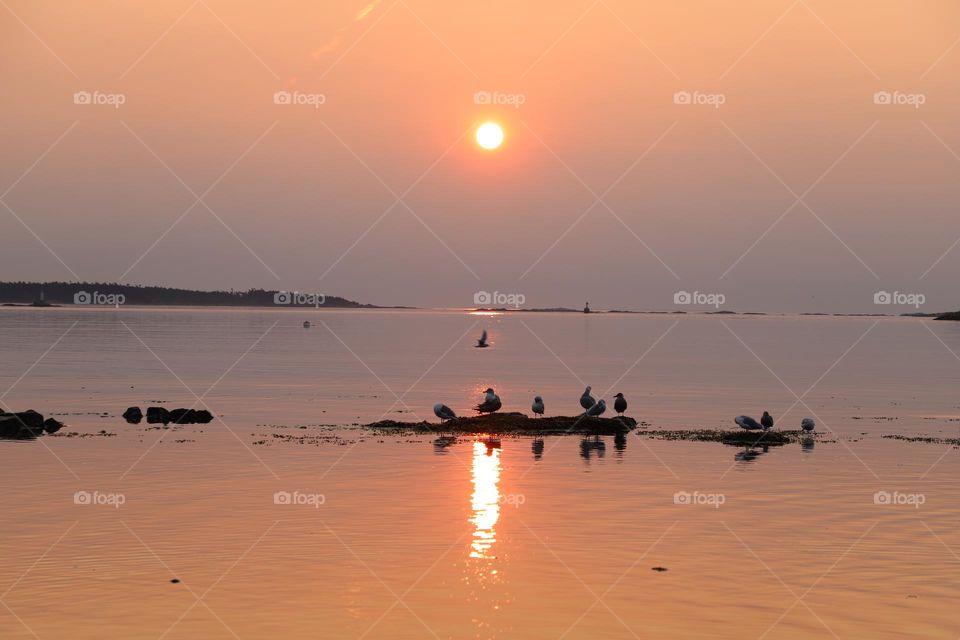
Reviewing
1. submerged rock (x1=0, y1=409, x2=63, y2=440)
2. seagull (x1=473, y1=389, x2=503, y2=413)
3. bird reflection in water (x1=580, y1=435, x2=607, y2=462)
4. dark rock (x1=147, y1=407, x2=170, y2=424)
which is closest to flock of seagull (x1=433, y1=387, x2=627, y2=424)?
seagull (x1=473, y1=389, x2=503, y2=413)

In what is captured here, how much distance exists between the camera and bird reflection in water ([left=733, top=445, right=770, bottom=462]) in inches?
1395

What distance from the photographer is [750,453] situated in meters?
37.1

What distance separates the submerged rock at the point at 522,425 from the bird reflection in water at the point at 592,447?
33.8 inches

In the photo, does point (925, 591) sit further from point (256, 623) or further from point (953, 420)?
point (953, 420)

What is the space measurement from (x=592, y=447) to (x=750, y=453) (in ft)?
18.0

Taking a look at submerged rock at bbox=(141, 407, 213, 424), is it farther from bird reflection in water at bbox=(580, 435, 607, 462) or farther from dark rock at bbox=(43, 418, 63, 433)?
bird reflection in water at bbox=(580, 435, 607, 462)

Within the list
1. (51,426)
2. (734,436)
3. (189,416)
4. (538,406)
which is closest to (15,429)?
(51,426)

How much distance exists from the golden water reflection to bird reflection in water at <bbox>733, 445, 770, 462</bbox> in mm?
7948

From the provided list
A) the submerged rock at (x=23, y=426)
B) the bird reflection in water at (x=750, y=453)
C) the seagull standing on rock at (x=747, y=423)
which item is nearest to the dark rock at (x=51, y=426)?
the submerged rock at (x=23, y=426)

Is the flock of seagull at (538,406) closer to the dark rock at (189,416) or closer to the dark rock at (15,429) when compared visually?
the dark rock at (189,416)

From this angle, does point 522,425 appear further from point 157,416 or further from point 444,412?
point 157,416

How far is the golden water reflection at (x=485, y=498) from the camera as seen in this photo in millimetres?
21805

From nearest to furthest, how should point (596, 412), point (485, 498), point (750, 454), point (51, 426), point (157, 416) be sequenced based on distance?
point (485, 498) → point (750, 454) → point (51, 426) → point (157, 416) → point (596, 412)

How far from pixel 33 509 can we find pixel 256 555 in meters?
7.02
